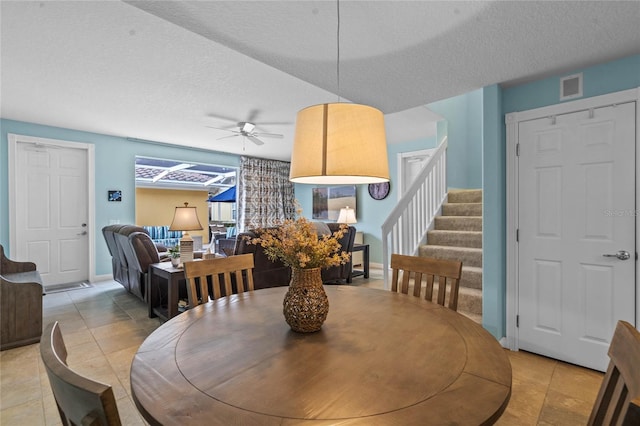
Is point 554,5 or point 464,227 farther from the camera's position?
point 464,227

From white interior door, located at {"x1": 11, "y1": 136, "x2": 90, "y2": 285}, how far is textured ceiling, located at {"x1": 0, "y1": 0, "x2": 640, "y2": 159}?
1.08m

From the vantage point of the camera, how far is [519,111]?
8.85 feet

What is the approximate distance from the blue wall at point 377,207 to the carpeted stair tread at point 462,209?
5.84 feet

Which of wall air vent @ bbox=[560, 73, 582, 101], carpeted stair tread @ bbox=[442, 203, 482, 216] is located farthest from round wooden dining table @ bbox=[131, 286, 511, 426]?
carpeted stair tread @ bbox=[442, 203, 482, 216]

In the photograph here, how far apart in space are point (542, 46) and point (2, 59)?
13.7 ft

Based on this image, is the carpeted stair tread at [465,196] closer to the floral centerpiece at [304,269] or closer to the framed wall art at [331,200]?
the framed wall art at [331,200]

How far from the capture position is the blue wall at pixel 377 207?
602cm

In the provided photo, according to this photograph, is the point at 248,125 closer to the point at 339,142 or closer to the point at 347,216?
the point at 347,216

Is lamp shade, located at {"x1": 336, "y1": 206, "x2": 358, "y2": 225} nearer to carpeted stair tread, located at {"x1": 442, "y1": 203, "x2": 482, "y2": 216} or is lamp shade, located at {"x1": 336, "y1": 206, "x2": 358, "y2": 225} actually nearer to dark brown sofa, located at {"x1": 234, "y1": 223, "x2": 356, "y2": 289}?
carpeted stair tread, located at {"x1": 442, "y1": 203, "x2": 482, "y2": 216}

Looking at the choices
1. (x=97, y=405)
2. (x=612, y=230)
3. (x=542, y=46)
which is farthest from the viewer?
(x=612, y=230)

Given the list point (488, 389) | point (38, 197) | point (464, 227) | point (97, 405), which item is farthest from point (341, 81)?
point (38, 197)

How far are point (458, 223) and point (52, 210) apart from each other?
5805mm

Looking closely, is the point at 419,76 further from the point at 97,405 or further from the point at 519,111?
the point at 97,405

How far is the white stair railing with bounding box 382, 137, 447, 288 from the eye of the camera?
3.33 meters
